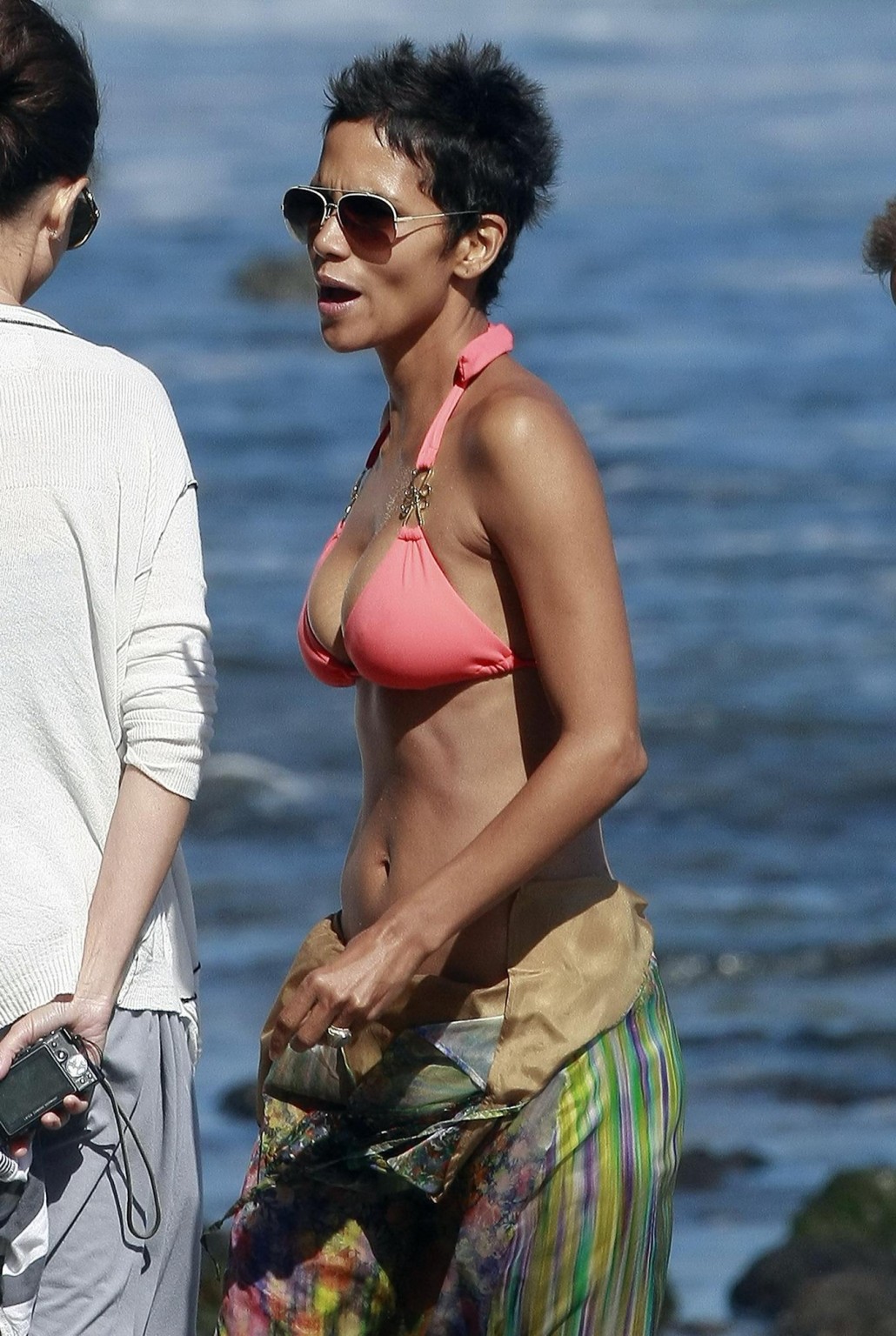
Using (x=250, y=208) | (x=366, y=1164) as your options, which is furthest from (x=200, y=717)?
(x=250, y=208)

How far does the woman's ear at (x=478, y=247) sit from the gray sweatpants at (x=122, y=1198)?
106 cm

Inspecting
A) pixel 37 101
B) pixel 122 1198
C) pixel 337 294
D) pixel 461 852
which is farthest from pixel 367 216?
pixel 122 1198

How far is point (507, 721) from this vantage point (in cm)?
265

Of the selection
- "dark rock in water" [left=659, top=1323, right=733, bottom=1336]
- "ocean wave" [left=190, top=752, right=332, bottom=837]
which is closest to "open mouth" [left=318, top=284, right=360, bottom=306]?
"dark rock in water" [left=659, top=1323, right=733, bottom=1336]

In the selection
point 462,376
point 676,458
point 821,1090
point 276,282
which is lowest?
point 821,1090

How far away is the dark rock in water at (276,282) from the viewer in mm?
24203

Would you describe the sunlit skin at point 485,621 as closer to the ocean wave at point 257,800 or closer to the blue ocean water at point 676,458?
the blue ocean water at point 676,458

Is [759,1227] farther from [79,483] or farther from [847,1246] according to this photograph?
[79,483]

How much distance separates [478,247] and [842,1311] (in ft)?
10.8

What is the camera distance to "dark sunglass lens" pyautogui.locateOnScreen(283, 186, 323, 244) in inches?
110

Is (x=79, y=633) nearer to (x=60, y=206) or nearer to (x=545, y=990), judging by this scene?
(x=60, y=206)

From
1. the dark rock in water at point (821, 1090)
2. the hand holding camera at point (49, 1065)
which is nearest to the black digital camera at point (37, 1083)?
the hand holding camera at point (49, 1065)

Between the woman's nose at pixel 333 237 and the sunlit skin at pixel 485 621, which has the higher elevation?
the woman's nose at pixel 333 237

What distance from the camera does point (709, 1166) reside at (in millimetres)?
6082
